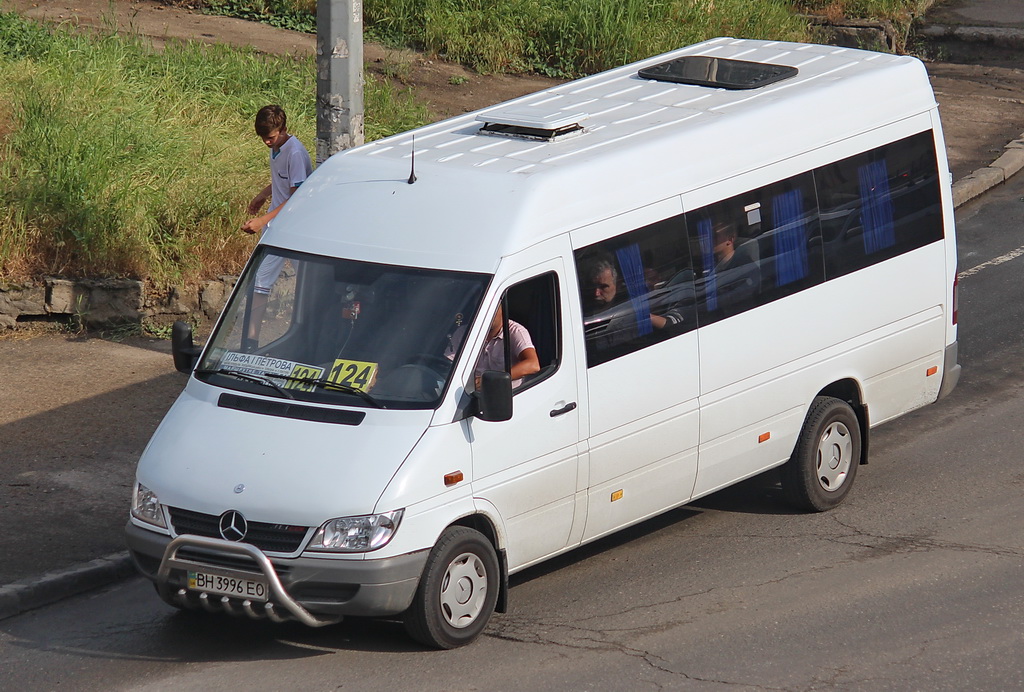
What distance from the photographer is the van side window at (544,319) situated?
7.22 m

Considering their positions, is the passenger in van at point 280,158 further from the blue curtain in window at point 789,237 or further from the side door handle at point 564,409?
the side door handle at point 564,409

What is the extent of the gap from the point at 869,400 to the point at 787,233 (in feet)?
4.30

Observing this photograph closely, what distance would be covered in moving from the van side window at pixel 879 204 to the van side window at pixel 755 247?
0.17 metres

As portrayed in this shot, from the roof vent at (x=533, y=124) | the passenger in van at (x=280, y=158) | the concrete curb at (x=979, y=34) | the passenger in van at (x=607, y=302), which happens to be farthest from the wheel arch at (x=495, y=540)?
the concrete curb at (x=979, y=34)

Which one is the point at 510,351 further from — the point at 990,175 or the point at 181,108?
the point at 990,175

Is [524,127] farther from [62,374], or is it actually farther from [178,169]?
[178,169]

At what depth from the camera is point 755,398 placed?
326 inches

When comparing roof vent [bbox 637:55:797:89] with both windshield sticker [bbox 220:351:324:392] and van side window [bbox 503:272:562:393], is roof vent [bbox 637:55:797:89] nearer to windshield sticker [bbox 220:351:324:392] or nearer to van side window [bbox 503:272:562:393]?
van side window [bbox 503:272:562:393]

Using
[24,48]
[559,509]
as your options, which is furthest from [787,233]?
[24,48]

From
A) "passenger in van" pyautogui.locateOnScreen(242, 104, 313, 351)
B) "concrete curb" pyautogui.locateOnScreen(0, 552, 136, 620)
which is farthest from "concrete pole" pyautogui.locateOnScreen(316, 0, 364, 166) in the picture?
"concrete curb" pyautogui.locateOnScreen(0, 552, 136, 620)

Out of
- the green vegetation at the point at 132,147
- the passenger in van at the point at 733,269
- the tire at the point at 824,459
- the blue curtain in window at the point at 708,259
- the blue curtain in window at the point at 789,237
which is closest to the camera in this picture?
the blue curtain in window at the point at 708,259

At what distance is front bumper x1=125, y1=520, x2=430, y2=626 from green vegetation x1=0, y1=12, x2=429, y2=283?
5.59 metres

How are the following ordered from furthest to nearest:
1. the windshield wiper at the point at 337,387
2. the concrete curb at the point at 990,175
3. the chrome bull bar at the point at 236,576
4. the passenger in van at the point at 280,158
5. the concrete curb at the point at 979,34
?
the concrete curb at the point at 979,34, the concrete curb at the point at 990,175, the passenger in van at the point at 280,158, the windshield wiper at the point at 337,387, the chrome bull bar at the point at 236,576

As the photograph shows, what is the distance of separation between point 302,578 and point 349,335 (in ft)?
4.25
